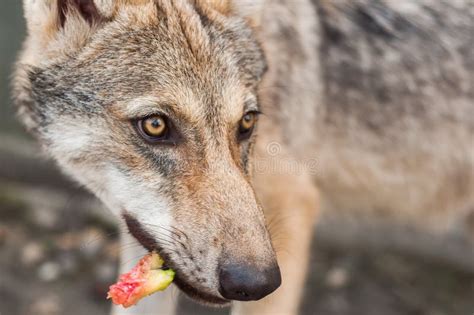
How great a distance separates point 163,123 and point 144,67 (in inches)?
9.9

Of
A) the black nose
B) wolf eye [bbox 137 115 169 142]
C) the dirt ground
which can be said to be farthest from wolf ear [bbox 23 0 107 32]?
the dirt ground

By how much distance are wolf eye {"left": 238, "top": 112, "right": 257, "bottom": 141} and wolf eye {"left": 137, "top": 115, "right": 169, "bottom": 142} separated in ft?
1.20

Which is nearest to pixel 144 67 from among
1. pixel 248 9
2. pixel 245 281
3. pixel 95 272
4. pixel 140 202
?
pixel 140 202

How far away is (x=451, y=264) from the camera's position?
18.7 ft

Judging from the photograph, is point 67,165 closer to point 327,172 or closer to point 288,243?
point 288,243

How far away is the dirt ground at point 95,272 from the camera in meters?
5.11

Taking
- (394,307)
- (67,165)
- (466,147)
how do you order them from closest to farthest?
Answer: (67,165)
(466,147)
(394,307)

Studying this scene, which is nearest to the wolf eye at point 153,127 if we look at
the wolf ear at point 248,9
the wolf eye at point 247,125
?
the wolf eye at point 247,125

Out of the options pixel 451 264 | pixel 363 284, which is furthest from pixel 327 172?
pixel 451 264

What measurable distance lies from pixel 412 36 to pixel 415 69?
20cm

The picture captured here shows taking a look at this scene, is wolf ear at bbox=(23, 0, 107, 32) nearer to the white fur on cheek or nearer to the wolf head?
the wolf head

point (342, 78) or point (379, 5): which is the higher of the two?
point (379, 5)

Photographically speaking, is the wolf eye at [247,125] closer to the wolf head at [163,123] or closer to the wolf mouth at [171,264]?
the wolf head at [163,123]

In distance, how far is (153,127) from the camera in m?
2.85
